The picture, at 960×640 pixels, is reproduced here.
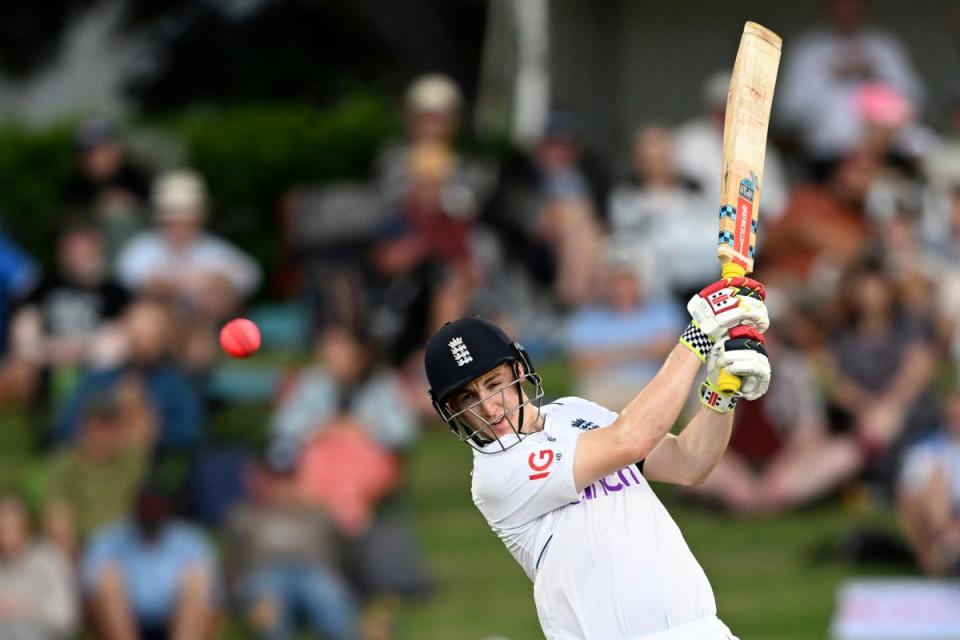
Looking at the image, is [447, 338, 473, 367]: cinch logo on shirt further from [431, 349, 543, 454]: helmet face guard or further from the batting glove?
the batting glove

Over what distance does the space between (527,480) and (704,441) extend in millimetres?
571

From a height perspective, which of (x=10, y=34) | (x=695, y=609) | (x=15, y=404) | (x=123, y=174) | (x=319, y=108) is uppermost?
(x=10, y=34)

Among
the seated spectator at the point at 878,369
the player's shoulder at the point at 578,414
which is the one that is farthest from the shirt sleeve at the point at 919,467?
the player's shoulder at the point at 578,414

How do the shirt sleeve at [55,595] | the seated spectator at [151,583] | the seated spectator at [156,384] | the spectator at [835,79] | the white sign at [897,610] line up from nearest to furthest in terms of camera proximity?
1. the white sign at [897,610]
2. the shirt sleeve at [55,595]
3. the seated spectator at [151,583]
4. the seated spectator at [156,384]
5. the spectator at [835,79]

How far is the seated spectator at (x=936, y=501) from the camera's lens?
10406 mm

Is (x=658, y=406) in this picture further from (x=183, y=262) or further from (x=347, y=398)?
(x=183, y=262)

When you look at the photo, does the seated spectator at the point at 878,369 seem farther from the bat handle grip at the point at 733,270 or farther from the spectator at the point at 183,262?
the bat handle grip at the point at 733,270

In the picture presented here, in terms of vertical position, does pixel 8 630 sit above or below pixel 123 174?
below

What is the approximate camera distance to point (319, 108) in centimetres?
1927

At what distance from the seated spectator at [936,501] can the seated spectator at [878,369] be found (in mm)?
479

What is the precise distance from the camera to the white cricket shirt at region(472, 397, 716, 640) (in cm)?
543

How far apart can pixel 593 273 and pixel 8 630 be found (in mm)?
4786

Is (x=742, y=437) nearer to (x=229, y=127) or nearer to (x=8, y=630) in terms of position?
(x=8, y=630)

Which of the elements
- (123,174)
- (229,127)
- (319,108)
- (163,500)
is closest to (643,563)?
(163,500)
